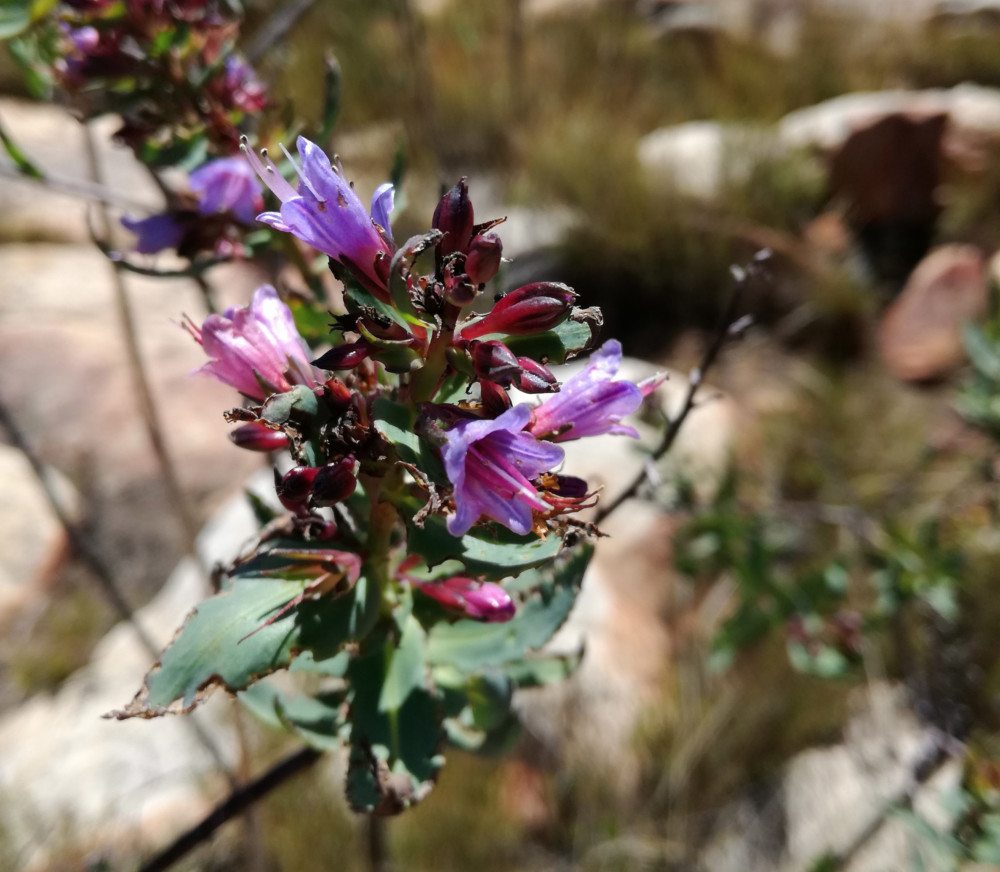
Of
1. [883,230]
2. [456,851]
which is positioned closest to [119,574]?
[456,851]

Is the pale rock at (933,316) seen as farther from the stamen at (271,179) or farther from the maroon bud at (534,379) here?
the stamen at (271,179)

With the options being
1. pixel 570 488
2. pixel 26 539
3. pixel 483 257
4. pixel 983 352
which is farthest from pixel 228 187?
pixel 26 539

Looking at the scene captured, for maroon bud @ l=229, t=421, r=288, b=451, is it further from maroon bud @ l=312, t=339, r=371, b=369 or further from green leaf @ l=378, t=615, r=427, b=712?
green leaf @ l=378, t=615, r=427, b=712

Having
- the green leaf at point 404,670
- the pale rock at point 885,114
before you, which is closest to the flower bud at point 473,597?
the green leaf at point 404,670

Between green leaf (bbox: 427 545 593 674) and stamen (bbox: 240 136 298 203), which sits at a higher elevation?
stamen (bbox: 240 136 298 203)

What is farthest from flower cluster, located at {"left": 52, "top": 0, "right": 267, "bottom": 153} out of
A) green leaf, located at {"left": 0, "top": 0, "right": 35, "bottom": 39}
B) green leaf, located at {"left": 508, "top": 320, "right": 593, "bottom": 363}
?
green leaf, located at {"left": 508, "top": 320, "right": 593, "bottom": 363}

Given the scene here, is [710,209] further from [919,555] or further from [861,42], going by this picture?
[919,555]

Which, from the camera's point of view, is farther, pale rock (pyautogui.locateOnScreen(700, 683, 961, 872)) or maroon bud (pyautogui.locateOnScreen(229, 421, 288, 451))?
pale rock (pyautogui.locateOnScreen(700, 683, 961, 872))
